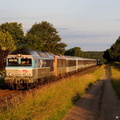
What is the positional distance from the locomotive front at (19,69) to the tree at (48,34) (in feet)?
203

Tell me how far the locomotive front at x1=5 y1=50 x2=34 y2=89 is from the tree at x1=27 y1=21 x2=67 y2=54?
6181 centimetres

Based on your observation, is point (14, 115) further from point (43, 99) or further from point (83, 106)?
point (83, 106)

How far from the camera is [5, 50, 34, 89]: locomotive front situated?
17.7 metres

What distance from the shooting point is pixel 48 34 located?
300 feet

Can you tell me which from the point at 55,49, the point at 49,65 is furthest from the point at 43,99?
the point at 55,49

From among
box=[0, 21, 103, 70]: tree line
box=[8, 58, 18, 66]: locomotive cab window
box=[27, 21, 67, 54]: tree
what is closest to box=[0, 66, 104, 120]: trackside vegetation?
box=[8, 58, 18, 66]: locomotive cab window

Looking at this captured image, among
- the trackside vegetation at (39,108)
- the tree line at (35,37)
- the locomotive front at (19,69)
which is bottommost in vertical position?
the trackside vegetation at (39,108)

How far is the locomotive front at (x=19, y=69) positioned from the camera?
17688 mm

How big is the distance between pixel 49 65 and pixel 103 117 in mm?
13042

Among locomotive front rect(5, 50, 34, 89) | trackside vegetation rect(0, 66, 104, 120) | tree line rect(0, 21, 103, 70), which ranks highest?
tree line rect(0, 21, 103, 70)

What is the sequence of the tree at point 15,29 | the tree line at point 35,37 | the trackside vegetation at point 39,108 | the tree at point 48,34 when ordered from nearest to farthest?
the trackside vegetation at point 39,108 < the tree line at point 35,37 < the tree at point 15,29 < the tree at point 48,34

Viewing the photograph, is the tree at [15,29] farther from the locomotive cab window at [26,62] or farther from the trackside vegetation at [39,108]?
the trackside vegetation at [39,108]

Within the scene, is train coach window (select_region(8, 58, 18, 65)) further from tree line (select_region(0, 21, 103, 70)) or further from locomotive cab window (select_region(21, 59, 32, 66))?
tree line (select_region(0, 21, 103, 70))

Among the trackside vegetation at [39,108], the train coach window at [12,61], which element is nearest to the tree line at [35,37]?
the train coach window at [12,61]
